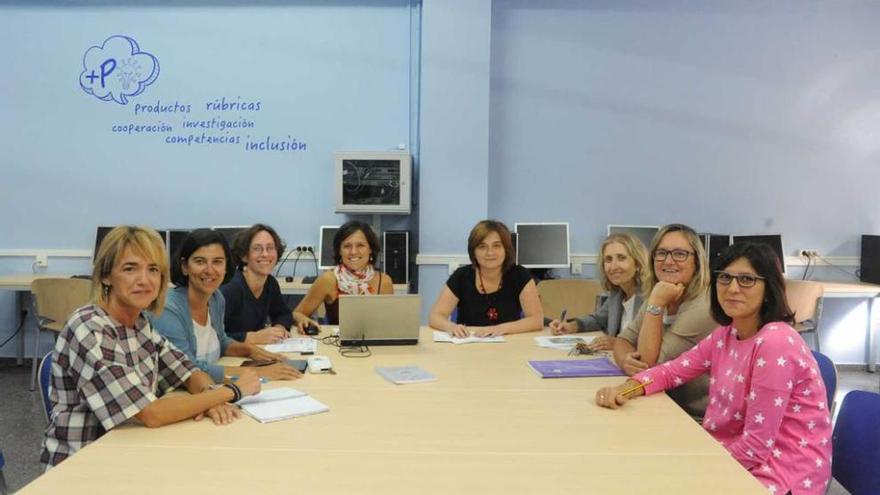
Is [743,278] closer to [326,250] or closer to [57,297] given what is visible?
[326,250]

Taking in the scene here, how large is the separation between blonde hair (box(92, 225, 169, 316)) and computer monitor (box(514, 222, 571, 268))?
3472mm

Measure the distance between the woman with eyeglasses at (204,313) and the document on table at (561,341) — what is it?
116cm

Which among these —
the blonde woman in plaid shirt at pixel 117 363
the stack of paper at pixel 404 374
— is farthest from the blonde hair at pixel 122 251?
the stack of paper at pixel 404 374

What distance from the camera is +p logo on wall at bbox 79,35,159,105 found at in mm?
5141

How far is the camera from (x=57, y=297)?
422 centimetres

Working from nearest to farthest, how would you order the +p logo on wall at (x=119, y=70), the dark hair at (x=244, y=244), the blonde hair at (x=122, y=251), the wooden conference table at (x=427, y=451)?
the wooden conference table at (x=427, y=451) → the blonde hair at (x=122, y=251) → the dark hair at (x=244, y=244) → the +p logo on wall at (x=119, y=70)

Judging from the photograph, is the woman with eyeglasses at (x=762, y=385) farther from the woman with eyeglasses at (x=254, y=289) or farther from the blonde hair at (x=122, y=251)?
the woman with eyeglasses at (x=254, y=289)

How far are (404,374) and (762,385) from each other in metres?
1.17

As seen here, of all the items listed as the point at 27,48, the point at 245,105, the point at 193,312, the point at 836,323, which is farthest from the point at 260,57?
the point at 836,323

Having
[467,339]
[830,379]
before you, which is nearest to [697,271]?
[830,379]

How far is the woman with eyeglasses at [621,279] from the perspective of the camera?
110 inches

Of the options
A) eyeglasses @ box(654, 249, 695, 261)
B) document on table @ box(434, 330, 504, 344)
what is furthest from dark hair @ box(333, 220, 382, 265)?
Result: eyeglasses @ box(654, 249, 695, 261)

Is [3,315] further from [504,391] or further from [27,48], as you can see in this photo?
[504,391]

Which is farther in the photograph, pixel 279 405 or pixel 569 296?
pixel 569 296
